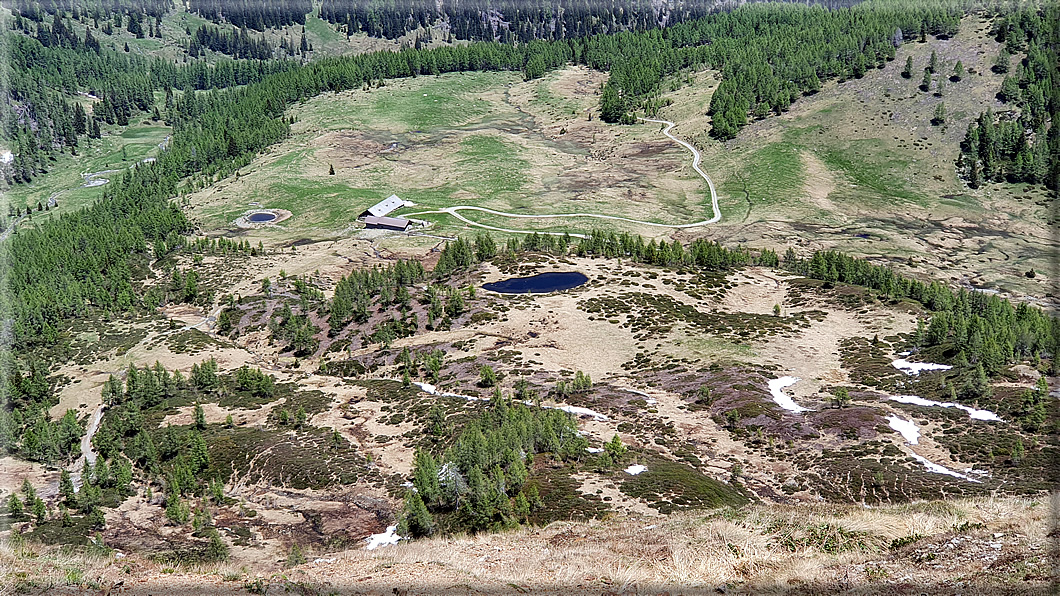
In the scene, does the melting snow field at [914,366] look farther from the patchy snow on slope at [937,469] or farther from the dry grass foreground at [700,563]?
the dry grass foreground at [700,563]

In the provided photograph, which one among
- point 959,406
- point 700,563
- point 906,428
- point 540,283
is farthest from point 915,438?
point 540,283

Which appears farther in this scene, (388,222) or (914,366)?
(388,222)

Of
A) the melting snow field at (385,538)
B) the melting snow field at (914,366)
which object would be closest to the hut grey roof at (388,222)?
the melting snow field at (914,366)

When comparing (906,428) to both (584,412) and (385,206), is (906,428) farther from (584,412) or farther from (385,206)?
(385,206)

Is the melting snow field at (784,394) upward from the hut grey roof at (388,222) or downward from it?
upward

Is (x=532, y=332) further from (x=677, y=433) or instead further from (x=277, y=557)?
(x=277, y=557)

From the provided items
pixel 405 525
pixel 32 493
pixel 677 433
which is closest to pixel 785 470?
pixel 677 433
